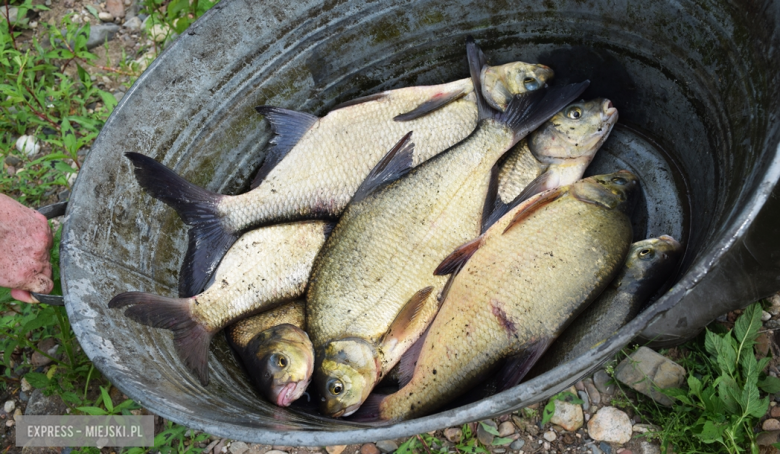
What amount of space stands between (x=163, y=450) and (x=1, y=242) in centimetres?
127

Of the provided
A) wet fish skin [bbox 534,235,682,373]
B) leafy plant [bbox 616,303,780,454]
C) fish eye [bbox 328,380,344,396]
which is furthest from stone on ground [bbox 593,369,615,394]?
fish eye [bbox 328,380,344,396]

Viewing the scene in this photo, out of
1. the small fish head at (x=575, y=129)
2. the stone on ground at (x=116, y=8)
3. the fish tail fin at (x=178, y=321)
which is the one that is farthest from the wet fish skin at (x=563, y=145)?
the stone on ground at (x=116, y=8)

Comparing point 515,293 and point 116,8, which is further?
point 116,8

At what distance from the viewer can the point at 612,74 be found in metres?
2.64

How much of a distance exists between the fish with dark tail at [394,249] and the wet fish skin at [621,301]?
530 millimetres


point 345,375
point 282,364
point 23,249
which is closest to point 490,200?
point 345,375

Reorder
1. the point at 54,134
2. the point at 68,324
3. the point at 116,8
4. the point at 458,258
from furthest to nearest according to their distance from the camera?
1. the point at 116,8
2. the point at 54,134
3. the point at 68,324
4. the point at 458,258

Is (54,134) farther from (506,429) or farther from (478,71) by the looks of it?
(506,429)

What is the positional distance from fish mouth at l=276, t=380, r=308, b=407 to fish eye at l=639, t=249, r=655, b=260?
1.43m

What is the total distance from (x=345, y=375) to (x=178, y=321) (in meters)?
0.69

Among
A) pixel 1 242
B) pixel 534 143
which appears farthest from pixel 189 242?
pixel 534 143

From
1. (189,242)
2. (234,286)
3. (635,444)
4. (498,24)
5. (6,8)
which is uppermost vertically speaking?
(6,8)

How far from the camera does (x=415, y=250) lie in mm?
2314

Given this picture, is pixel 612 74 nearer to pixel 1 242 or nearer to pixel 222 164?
pixel 222 164
